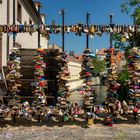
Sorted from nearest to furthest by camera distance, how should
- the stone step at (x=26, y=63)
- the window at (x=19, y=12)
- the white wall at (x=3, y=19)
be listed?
the white wall at (x=3, y=19) → the stone step at (x=26, y=63) → the window at (x=19, y=12)

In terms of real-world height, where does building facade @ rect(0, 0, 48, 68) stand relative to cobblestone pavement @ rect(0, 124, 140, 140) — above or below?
above

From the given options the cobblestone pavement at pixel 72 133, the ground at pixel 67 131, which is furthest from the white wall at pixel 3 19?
the cobblestone pavement at pixel 72 133

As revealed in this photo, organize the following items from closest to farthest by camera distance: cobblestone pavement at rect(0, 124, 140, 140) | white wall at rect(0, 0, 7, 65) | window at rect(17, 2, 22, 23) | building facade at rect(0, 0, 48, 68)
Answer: cobblestone pavement at rect(0, 124, 140, 140), white wall at rect(0, 0, 7, 65), building facade at rect(0, 0, 48, 68), window at rect(17, 2, 22, 23)

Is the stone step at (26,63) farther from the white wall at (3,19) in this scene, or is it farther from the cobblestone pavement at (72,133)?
the cobblestone pavement at (72,133)

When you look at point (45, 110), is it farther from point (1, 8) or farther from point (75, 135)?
point (1, 8)

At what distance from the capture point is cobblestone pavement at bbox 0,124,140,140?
748 centimetres

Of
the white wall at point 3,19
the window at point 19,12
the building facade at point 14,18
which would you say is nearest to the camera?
the white wall at point 3,19

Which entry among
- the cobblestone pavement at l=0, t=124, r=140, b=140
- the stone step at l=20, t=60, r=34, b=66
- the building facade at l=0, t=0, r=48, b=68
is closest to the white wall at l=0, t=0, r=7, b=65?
the building facade at l=0, t=0, r=48, b=68

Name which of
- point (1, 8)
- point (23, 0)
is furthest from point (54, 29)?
point (23, 0)

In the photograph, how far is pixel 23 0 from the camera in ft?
59.7

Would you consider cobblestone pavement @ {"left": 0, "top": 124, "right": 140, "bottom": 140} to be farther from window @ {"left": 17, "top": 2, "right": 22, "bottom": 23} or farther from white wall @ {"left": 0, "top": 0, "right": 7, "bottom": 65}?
window @ {"left": 17, "top": 2, "right": 22, "bottom": 23}

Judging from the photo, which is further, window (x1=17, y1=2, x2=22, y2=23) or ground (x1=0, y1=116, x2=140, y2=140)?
window (x1=17, y1=2, x2=22, y2=23)

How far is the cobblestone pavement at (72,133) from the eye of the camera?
7.48 meters

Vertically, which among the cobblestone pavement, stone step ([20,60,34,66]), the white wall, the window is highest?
the window
